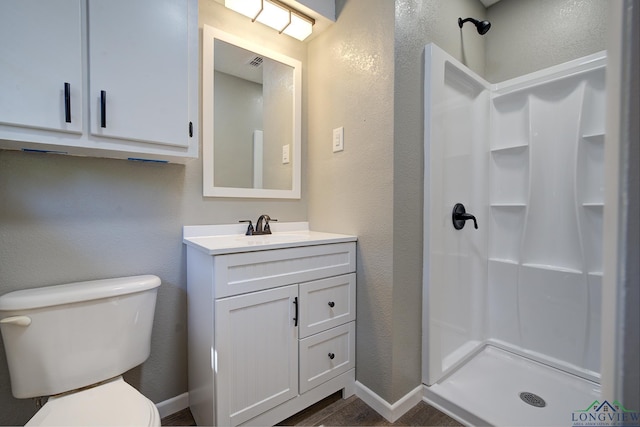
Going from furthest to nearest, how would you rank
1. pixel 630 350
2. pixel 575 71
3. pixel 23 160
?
pixel 575 71, pixel 23 160, pixel 630 350

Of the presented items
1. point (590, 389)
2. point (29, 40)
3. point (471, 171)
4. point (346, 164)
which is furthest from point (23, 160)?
point (590, 389)

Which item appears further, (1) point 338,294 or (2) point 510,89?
(2) point 510,89

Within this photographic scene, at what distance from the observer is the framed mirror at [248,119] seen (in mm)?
1535

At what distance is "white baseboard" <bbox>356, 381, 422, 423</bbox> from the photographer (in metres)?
1.39

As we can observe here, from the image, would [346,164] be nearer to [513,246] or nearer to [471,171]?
[471,171]

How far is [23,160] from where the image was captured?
43.4 inches

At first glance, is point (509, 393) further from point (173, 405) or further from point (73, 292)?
point (73, 292)

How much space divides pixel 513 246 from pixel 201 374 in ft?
6.71

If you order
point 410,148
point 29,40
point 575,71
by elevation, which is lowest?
point 410,148

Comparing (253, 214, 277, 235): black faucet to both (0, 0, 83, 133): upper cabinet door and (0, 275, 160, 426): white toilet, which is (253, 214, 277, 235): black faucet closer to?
(0, 275, 160, 426): white toilet

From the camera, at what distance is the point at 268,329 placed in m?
1.26

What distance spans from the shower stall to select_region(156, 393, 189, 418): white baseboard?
128 cm

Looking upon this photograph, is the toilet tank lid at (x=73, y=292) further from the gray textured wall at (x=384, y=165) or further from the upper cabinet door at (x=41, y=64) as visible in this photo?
the gray textured wall at (x=384, y=165)

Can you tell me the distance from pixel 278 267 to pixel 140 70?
38.5 inches
